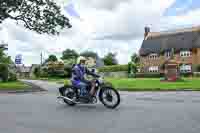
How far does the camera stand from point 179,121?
7.57 meters

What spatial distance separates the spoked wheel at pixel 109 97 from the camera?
1032cm

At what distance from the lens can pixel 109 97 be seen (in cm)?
1039

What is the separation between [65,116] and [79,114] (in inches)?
20.3

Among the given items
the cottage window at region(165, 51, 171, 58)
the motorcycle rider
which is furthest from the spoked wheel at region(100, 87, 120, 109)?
the cottage window at region(165, 51, 171, 58)

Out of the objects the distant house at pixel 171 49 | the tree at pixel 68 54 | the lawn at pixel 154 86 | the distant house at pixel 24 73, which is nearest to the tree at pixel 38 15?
the lawn at pixel 154 86

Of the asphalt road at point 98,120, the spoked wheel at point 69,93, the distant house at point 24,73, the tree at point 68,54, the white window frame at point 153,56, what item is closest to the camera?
the asphalt road at point 98,120

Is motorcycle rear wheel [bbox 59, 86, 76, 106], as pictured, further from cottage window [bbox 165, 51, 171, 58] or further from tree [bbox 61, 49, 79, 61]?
tree [bbox 61, 49, 79, 61]

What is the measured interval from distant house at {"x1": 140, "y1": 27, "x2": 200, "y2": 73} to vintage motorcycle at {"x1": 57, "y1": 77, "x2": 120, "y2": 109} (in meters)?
51.0

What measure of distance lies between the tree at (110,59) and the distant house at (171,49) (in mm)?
40824

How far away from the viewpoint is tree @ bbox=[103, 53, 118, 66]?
384 feet

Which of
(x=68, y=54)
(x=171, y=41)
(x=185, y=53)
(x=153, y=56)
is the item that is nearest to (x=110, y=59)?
(x=68, y=54)

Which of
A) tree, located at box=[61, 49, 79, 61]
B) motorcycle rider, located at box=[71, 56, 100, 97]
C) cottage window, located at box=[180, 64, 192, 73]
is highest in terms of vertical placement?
tree, located at box=[61, 49, 79, 61]

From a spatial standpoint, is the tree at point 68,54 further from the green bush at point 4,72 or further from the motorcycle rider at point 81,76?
the motorcycle rider at point 81,76

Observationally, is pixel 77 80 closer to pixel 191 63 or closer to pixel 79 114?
pixel 79 114
